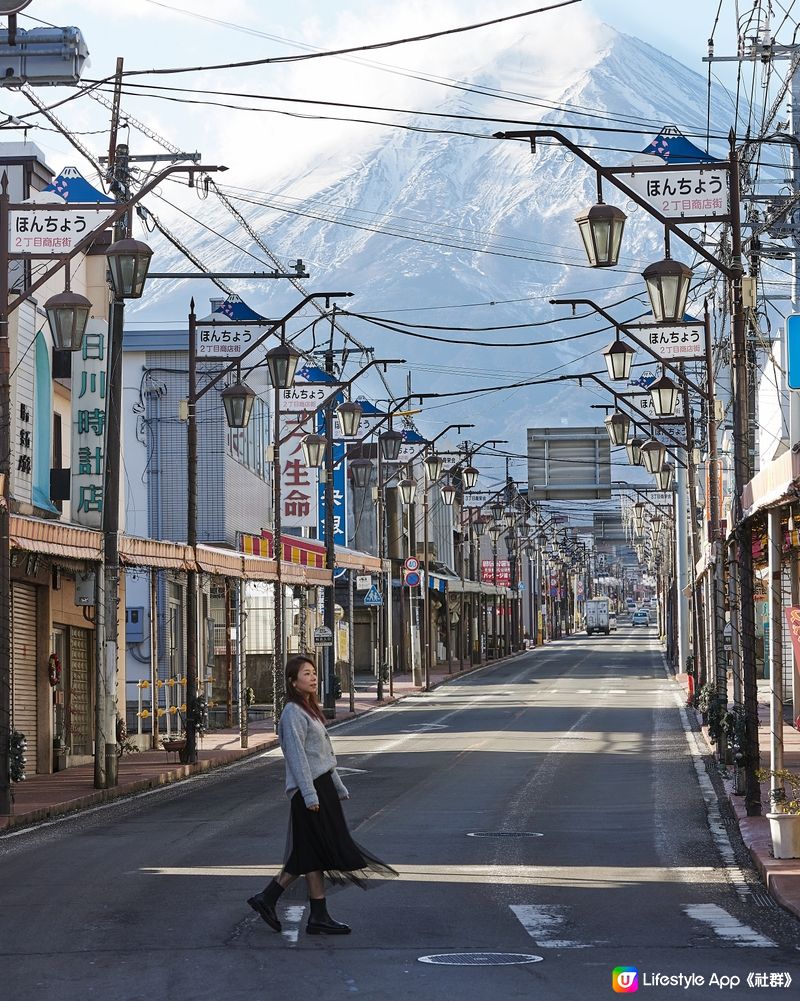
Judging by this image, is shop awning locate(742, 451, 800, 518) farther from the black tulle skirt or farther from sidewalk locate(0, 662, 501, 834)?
sidewalk locate(0, 662, 501, 834)

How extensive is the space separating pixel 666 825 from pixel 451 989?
9847 mm

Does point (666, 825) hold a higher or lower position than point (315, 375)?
lower

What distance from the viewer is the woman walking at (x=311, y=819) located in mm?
11148

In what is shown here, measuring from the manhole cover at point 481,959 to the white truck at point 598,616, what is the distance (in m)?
151

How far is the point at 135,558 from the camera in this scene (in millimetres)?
27547

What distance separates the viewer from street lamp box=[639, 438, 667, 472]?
3625cm

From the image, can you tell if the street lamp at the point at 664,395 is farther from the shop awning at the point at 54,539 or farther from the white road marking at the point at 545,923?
the white road marking at the point at 545,923

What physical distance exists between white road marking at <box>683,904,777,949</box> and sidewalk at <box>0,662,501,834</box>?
10050 millimetres

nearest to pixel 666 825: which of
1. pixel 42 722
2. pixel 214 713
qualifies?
pixel 42 722

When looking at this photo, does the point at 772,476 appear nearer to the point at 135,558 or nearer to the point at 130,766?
the point at 135,558

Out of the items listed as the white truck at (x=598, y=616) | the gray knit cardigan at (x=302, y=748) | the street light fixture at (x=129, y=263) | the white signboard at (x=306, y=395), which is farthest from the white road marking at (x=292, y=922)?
the white truck at (x=598, y=616)

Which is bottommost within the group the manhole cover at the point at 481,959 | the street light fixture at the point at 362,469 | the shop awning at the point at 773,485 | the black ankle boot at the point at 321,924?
the manhole cover at the point at 481,959

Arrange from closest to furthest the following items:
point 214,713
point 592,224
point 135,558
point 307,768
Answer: point 307,768 < point 592,224 < point 135,558 < point 214,713

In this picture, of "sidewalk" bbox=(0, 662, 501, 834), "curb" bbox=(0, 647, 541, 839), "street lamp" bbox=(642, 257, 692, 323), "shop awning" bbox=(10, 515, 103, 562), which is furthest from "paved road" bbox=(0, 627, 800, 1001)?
"street lamp" bbox=(642, 257, 692, 323)
